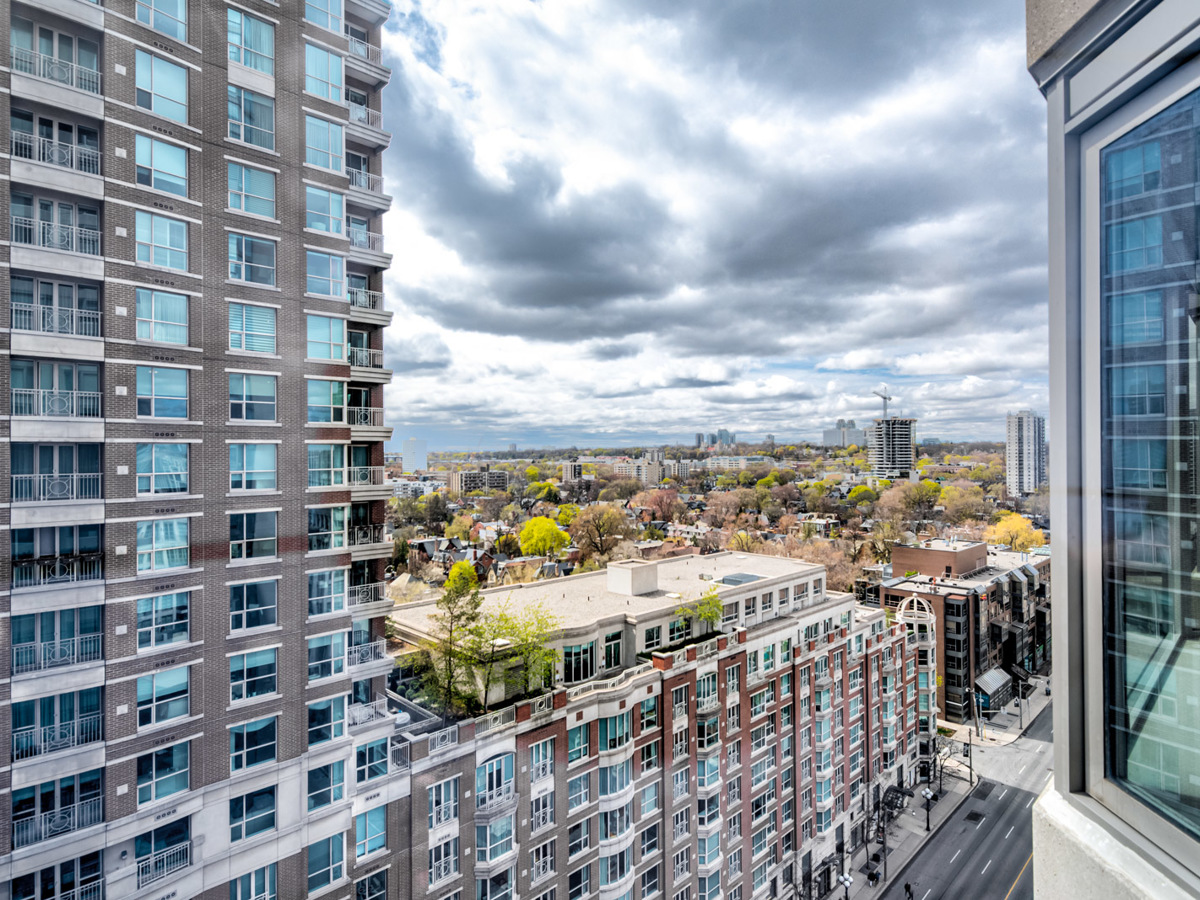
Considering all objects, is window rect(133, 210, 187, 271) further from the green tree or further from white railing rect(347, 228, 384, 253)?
the green tree

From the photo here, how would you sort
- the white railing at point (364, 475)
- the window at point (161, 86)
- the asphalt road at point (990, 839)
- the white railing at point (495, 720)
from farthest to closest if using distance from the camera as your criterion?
1. the asphalt road at point (990, 839)
2. the white railing at point (495, 720)
3. the white railing at point (364, 475)
4. the window at point (161, 86)

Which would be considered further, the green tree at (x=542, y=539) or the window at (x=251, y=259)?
the green tree at (x=542, y=539)

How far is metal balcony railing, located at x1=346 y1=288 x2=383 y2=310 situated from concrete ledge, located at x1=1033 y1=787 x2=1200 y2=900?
2.99 metres

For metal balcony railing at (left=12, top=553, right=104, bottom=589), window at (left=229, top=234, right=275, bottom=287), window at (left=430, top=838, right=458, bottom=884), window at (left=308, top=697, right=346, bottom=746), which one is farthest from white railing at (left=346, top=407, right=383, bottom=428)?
window at (left=430, top=838, right=458, bottom=884)

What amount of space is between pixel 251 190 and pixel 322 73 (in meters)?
0.70

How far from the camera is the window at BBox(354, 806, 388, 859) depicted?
291 centimetres

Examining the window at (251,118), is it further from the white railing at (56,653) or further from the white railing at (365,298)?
the white railing at (56,653)

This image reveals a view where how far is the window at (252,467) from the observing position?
2.49 metres

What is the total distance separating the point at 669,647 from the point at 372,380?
3.06 meters

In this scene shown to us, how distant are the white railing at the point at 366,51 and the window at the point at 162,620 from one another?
2.57m

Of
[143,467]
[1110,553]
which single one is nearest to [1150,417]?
[1110,553]

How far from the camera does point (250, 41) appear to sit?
99.7 inches

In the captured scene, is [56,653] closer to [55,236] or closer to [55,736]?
[55,736]

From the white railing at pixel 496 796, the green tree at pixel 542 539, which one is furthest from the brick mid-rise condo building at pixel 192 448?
the green tree at pixel 542 539
